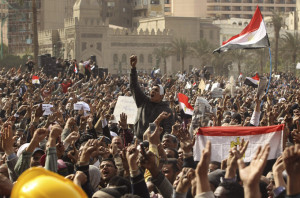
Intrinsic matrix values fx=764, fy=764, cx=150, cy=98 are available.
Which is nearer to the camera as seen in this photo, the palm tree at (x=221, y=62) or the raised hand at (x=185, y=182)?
the raised hand at (x=185, y=182)

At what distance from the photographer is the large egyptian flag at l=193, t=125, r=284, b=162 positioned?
24.3 feet

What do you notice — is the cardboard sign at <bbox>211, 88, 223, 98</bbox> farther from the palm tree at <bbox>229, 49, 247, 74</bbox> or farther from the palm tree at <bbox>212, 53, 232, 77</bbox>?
the palm tree at <bbox>212, 53, 232, 77</bbox>

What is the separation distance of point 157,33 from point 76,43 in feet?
37.6

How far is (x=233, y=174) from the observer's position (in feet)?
16.0

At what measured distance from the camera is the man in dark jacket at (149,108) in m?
8.63

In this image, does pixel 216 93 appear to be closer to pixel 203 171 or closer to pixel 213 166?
pixel 213 166

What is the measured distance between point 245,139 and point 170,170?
4.49ft

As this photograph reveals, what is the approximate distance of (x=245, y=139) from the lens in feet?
24.4

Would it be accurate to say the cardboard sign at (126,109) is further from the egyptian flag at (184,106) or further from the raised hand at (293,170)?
the raised hand at (293,170)

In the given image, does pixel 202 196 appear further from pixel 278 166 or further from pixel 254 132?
pixel 254 132

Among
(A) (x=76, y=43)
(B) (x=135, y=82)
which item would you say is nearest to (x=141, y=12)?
(A) (x=76, y=43)

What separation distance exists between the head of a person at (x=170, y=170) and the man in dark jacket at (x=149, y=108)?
214 centimetres

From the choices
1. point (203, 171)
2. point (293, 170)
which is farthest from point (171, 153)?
point (293, 170)

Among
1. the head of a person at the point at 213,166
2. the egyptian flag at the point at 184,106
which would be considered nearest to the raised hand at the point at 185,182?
the head of a person at the point at 213,166
